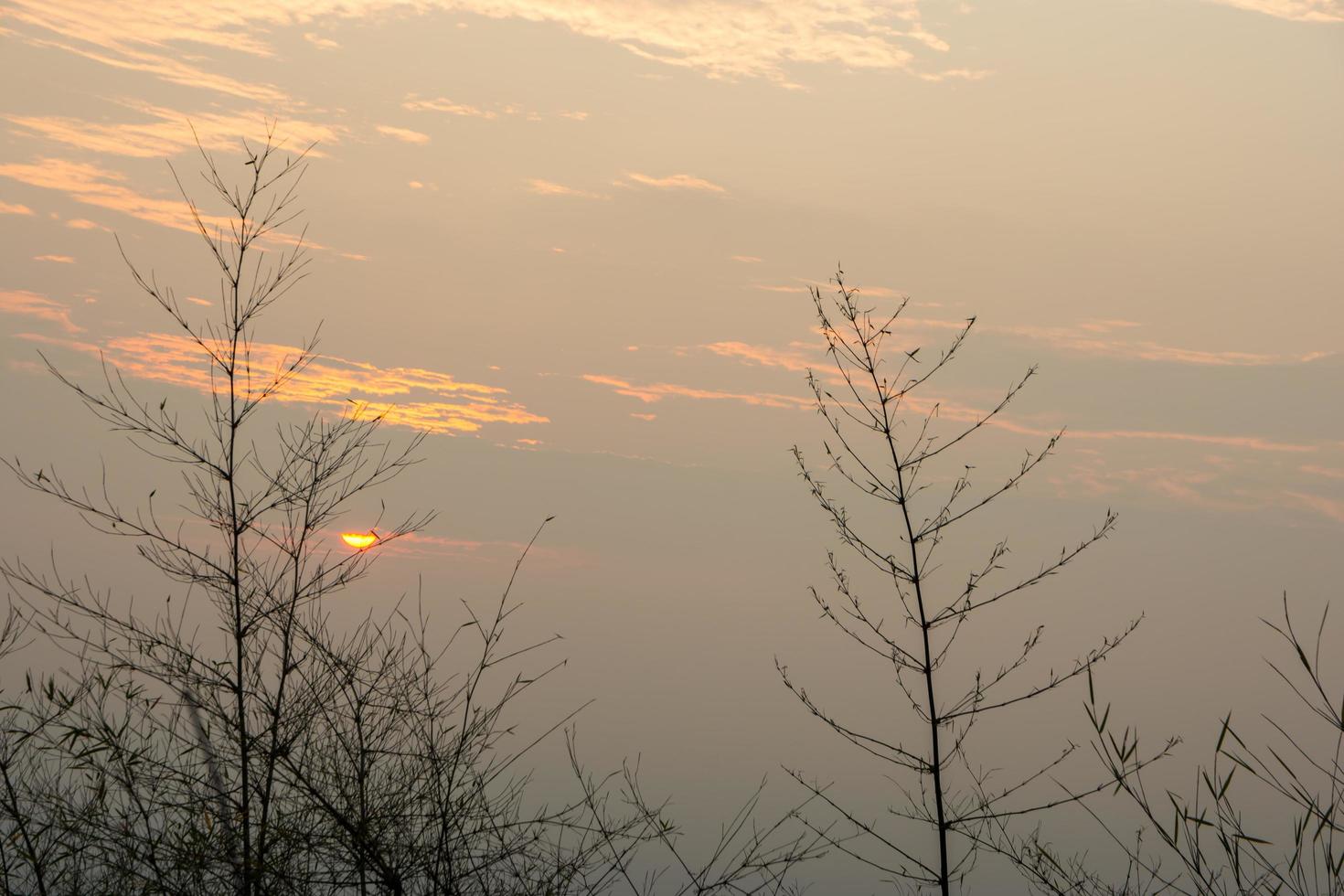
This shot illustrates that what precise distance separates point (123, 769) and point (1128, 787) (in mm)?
→ 6506

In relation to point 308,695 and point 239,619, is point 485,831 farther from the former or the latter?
point 239,619

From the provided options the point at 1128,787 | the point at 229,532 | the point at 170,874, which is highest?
the point at 1128,787

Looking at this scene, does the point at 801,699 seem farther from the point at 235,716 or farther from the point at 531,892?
the point at 235,716

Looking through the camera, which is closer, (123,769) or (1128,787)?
(1128,787)

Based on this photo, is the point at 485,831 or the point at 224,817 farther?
the point at 224,817

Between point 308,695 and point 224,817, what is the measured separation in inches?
36.4

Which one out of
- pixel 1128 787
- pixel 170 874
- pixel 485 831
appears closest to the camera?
pixel 1128 787

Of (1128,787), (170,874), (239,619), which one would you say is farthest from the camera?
(239,619)

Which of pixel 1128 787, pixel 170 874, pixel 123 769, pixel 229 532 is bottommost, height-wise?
pixel 170 874

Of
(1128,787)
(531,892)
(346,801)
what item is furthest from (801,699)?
(1128,787)

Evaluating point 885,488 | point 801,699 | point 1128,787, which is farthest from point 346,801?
point 1128,787

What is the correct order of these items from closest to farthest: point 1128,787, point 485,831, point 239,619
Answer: point 1128,787
point 485,831
point 239,619

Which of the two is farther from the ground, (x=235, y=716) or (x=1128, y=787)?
(x=1128, y=787)

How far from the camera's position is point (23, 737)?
7430 mm
